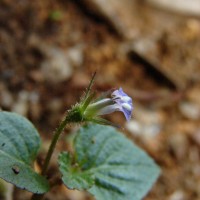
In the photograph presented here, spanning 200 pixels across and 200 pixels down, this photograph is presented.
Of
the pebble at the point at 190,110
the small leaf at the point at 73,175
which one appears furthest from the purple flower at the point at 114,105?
the pebble at the point at 190,110

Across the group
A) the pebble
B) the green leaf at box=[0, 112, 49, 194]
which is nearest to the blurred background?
the pebble

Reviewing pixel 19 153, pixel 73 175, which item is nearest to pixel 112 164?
pixel 73 175

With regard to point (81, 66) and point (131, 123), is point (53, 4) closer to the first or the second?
point (81, 66)

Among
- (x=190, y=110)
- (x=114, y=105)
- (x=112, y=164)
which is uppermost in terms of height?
(x=114, y=105)

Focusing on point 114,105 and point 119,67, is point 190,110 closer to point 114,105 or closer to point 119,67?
point 119,67

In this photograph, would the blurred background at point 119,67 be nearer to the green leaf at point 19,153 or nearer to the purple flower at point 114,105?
the green leaf at point 19,153

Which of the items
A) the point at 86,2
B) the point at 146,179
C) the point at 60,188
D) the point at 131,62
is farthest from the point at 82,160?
the point at 86,2
